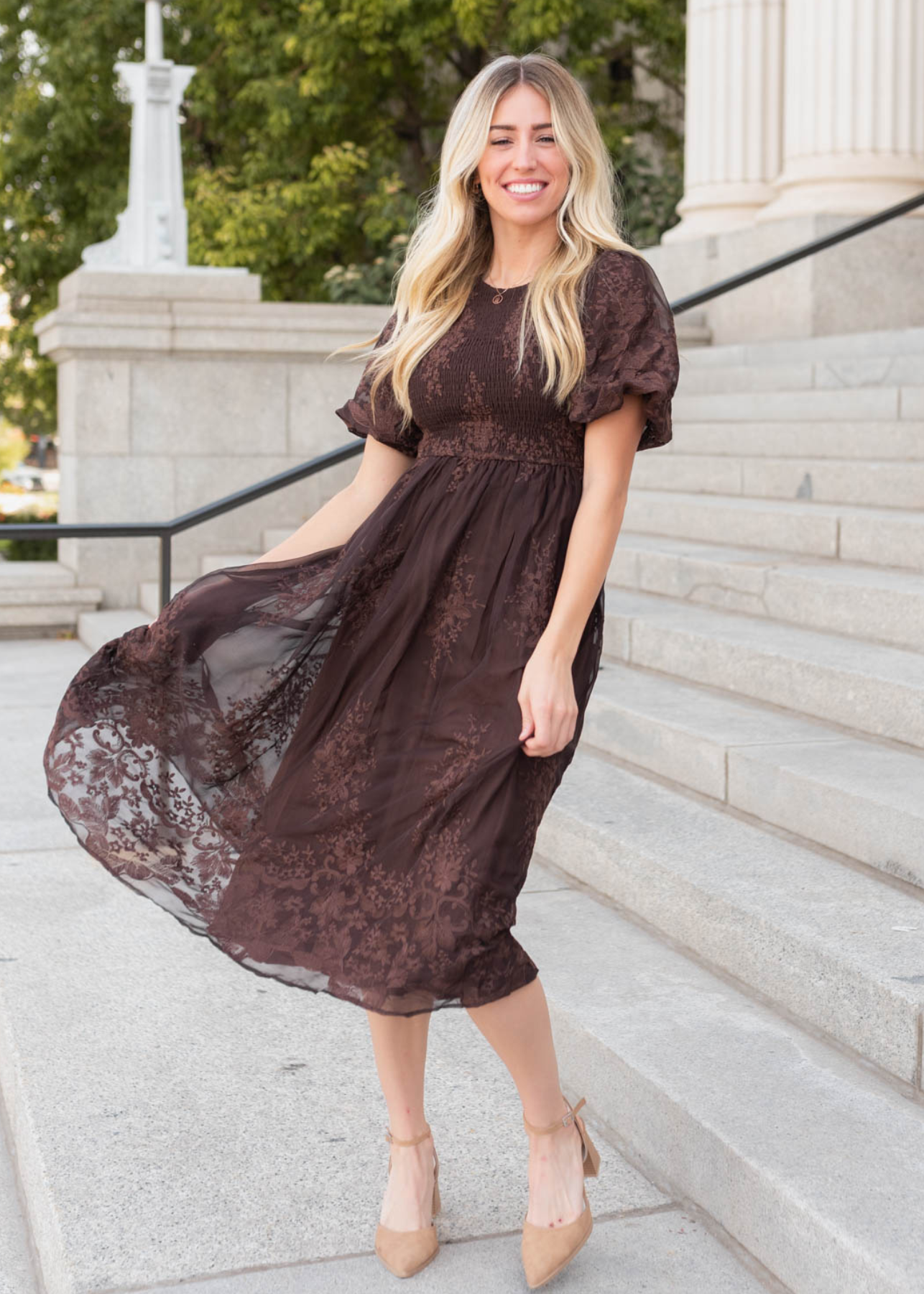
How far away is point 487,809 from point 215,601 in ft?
2.49

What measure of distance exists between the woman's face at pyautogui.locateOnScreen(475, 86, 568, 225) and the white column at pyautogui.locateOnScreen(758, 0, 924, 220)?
25.3 feet

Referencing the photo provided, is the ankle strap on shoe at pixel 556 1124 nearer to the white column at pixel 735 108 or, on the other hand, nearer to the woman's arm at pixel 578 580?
the woman's arm at pixel 578 580

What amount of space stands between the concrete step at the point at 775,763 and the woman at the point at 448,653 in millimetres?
1307

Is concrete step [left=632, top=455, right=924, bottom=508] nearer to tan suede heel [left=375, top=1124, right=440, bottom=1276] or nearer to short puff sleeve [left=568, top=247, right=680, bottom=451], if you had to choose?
short puff sleeve [left=568, top=247, right=680, bottom=451]

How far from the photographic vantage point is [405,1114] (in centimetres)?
267

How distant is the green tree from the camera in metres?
15.1

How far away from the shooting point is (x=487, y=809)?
8.00 feet

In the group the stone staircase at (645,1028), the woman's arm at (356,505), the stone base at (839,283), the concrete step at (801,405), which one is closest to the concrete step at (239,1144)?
the stone staircase at (645,1028)

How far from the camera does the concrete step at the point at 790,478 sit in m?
5.99

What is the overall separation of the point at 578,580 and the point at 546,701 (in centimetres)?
21

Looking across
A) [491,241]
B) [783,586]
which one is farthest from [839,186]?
[491,241]

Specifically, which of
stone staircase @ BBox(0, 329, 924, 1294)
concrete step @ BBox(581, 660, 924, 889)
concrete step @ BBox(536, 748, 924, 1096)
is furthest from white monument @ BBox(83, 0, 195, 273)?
concrete step @ BBox(536, 748, 924, 1096)

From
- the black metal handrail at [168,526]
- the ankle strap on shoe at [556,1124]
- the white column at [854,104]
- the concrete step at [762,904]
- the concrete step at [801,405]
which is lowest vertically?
the ankle strap on shoe at [556,1124]

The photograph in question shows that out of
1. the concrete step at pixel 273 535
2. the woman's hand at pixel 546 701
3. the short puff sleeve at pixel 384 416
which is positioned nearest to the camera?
the woman's hand at pixel 546 701
